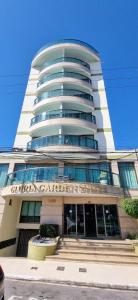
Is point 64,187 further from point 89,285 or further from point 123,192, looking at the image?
point 89,285

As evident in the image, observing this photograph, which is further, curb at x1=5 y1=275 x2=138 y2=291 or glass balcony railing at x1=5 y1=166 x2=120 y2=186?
glass balcony railing at x1=5 y1=166 x2=120 y2=186

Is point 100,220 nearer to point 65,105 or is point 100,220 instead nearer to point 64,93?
point 65,105

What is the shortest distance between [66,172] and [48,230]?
4.62 m

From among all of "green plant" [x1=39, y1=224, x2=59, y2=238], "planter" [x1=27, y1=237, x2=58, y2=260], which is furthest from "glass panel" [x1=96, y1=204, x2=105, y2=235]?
"planter" [x1=27, y1=237, x2=58, y2=260]

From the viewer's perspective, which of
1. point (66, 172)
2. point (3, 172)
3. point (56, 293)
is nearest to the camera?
point (56, 293)

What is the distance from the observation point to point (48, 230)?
12.6 meters

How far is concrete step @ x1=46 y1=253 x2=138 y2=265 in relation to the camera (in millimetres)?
9297

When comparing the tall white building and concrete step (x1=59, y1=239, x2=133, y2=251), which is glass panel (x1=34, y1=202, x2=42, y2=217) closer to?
concrete step (x1=59, y1=239, x2=133, y2=251)

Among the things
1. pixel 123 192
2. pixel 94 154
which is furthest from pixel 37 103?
pixel 123 192

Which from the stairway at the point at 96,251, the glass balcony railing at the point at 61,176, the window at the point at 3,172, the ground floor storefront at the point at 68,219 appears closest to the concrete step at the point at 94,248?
the stairway at the point at 96,251

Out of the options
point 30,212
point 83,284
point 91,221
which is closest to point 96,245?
point 91,221

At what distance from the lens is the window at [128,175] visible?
14.5 meters

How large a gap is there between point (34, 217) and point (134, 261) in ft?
28.0

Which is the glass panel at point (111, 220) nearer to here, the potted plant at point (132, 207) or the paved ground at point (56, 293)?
the potted plant at point (132, 207)
